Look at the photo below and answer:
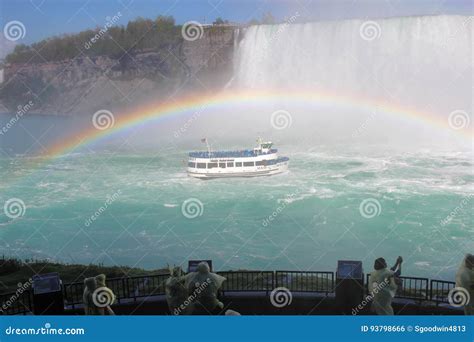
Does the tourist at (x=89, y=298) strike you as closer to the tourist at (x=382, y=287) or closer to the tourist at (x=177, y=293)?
the tourist at (x=177, y=293)

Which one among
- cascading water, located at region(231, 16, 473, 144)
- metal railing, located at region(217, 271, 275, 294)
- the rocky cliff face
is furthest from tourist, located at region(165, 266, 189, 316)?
the rocky cliff face

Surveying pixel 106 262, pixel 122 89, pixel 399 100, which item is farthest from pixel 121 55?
pixel 106 262

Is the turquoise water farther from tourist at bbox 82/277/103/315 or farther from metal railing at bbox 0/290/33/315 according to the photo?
tourist at bbox 82/277/103/315

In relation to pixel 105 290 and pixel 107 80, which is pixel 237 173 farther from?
pixel 107 80

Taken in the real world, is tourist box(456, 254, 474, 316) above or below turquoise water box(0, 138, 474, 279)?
below

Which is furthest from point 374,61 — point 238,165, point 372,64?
point 238,165

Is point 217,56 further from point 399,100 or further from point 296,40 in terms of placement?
point 399,100

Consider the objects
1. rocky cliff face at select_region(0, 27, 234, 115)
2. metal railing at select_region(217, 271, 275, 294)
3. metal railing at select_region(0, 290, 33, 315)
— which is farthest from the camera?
rocky cliff face at select_region(0, 27, 234, 115)
